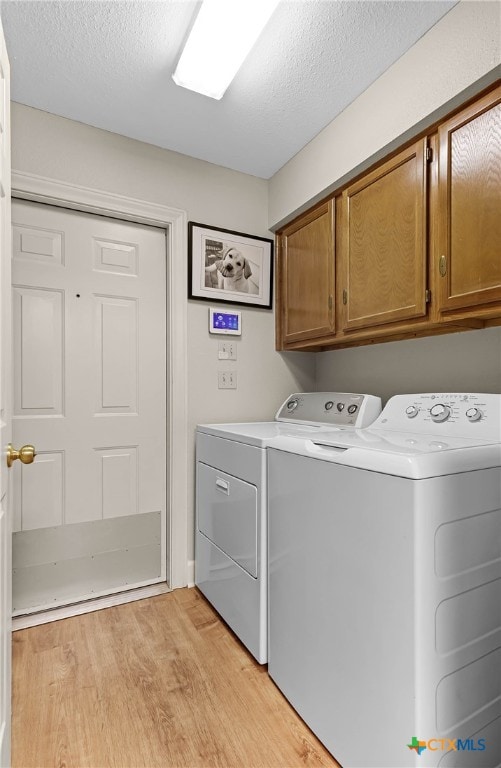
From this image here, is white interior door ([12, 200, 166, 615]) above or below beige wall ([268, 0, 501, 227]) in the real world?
below

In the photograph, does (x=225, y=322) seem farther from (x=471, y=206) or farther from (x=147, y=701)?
(x=147, y=701)

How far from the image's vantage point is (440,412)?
144 centimetres

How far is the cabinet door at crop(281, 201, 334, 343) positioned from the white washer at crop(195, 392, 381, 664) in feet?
1.26

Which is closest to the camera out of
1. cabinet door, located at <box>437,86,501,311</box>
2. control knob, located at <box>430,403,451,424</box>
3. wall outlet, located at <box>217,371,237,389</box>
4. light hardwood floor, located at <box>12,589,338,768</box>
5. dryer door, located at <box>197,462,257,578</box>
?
light hardwood floor, located at <box>12,589,338,768</box>

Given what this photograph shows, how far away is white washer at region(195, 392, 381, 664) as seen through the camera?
4.77 ft

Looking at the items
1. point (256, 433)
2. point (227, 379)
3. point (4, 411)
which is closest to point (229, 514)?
point (256, 433)

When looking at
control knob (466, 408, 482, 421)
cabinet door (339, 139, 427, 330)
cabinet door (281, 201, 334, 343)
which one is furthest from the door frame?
control knob (466, 408, 482, 421)

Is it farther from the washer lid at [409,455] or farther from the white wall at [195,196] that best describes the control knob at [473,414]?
the white wall at [195,196]

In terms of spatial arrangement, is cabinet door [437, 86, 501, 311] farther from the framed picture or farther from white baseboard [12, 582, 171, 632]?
white baseboard [12, 582, 171, 632]

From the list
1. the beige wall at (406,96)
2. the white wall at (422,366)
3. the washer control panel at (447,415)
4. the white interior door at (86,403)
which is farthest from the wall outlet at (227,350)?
the washer control panel at (447,415)

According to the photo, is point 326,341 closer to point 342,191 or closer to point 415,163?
point 342,191

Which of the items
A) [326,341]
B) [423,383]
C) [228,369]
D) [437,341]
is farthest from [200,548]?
[437,341]

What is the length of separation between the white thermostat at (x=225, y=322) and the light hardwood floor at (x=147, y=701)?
1.46 meters

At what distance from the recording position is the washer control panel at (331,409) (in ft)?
5.80
